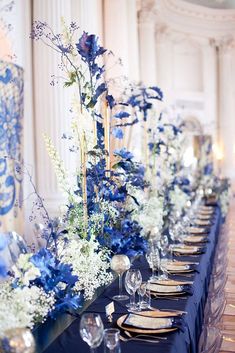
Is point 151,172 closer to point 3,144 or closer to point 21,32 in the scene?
point 3,144

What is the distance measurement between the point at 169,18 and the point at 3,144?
11750 millimetres

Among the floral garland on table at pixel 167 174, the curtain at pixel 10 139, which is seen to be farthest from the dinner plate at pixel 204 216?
the curtain at pixel 10 139

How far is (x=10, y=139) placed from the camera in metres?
5.01

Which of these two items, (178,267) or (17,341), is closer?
(17,341)

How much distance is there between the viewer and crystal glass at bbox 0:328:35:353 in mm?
1433

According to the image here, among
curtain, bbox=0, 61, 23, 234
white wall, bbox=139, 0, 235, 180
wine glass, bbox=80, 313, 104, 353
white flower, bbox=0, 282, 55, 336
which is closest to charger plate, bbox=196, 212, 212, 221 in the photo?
curtain, bbox=0, 61, 23, 234

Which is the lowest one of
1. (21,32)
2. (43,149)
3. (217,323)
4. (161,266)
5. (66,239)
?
(217,323)

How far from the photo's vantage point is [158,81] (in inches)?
592

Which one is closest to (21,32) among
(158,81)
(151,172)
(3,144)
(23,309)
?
(3,144)

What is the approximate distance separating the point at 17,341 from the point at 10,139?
376cm

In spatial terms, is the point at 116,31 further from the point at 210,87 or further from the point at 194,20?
the point at 210,87

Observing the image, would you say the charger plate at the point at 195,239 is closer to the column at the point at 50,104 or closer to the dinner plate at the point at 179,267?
A: the dinner plate at the point at 179,267

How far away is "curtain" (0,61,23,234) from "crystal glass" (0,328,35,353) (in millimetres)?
3457

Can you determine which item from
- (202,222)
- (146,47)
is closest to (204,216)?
(202,222)
